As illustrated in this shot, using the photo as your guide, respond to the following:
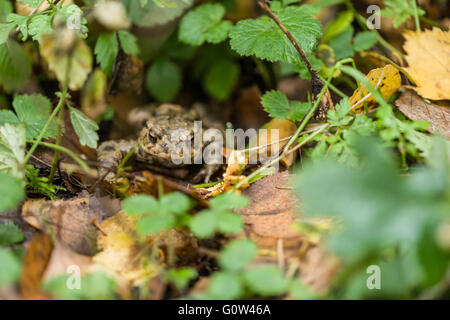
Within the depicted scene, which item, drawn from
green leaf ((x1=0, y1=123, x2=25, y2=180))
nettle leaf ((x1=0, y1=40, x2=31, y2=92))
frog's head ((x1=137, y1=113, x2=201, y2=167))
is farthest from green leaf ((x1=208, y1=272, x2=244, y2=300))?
nettle leaf ((x1=0, y1=40, x2=31, y2=92))

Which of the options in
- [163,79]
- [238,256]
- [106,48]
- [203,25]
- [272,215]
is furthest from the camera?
[163,79]

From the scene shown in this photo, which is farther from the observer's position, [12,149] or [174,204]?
[12,149]

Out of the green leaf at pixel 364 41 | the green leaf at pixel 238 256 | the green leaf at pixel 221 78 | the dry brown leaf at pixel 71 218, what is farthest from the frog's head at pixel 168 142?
the green leaf at pixel 238 256

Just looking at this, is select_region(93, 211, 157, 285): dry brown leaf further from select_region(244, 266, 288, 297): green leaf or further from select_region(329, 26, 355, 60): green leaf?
select_region(329, 26, 355, 60): green leaf

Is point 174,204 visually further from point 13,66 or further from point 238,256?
point 13,66

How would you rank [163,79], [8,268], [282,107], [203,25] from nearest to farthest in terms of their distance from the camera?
[8,268]
[282,107]
[203,25]
[163,79]


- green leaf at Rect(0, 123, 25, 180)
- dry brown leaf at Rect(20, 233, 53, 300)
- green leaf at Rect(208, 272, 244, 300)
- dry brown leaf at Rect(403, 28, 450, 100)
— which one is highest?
dry brown leaf at Rect(403, 28, 450, 100)

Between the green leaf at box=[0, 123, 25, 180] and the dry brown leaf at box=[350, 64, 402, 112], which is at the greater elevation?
the dry brown leaf at box=[350, 64, 402, 112]

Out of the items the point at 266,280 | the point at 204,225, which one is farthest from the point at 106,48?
the point at 266,280
